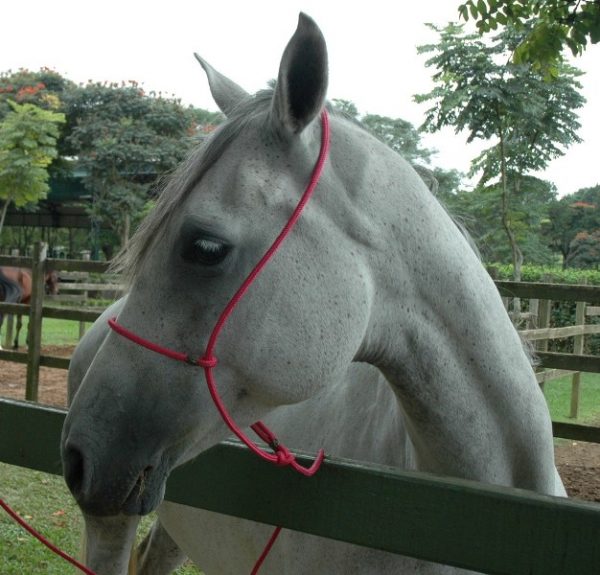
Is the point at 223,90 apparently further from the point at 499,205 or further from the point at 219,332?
the point at 499,205

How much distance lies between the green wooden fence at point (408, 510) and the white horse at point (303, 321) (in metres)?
Result: 0.17

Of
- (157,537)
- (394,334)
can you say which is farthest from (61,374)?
(394,334)

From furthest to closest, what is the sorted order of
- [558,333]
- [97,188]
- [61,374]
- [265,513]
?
[97,188]
[61,374]
[558,333]
[265,513]

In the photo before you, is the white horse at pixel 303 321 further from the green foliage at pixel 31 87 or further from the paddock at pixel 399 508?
the green foliage at pixel 31 87

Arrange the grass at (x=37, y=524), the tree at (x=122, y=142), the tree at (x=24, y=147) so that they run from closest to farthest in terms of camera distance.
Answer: the grass at (x=37, y=524) < the tree at (x=24, y=147) < the tree at (x=122, y=142)

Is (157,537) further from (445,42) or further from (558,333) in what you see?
(445,42)

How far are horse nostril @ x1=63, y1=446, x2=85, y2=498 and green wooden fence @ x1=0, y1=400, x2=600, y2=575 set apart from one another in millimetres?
335

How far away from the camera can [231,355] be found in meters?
1.41

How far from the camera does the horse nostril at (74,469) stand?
1335 mm

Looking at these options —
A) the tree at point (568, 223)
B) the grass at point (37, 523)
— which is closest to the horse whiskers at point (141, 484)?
the grass at point (37, 523)

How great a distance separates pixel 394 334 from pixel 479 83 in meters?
9.96

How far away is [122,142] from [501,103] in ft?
53.0

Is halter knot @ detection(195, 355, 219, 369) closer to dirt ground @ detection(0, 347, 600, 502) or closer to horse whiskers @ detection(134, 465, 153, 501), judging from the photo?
horse whiskers @ detection(134, 465, 153, 501)

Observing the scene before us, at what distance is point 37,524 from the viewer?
193 inches
